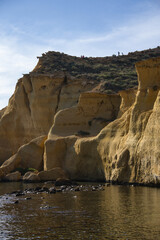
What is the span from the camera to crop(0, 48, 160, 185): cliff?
3506 cm

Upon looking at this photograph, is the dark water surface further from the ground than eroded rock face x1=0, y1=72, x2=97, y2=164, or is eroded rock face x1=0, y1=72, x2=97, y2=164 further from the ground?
eroded rock face x1=0, y1=72, x2=97, y2=164

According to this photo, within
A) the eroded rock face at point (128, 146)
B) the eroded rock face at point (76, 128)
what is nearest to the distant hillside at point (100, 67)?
the eroded rock face at point (76, 128)

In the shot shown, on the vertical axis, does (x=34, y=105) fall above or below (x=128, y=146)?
above

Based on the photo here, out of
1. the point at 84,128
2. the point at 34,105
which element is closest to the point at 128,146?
the point at 84,128

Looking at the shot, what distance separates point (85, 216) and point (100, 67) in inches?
2223

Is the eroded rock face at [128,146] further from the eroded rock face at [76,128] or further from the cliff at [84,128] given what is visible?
the eroded rock face at [76,128]

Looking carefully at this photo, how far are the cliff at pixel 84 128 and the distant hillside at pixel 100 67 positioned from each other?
214 cm

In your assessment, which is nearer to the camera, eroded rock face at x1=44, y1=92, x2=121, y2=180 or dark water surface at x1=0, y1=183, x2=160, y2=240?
dark water surface at x1=0, y1=183, x2=160, y2=240

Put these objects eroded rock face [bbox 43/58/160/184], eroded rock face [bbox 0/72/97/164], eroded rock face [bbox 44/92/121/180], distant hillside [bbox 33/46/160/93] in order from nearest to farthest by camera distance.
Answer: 1. eroded rock face [bbox 43/58/160/184]
2. eroded rock face [bbox 44/92/121/180]
3. eroded rock face [bbox 0/72/97/164]
4. distant hillside [bbox 33/46/160/93]

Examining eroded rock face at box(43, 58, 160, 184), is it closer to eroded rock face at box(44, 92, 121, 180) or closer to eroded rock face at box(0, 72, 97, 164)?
eroded rock face at box(44, 92, 121, 180)

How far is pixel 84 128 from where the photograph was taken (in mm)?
47750

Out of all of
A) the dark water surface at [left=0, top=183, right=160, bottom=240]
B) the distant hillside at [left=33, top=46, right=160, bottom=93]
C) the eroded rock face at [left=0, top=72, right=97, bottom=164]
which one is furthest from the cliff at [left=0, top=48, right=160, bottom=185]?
the dark water surface at [left=0, top=183, right=160, bottom=240]

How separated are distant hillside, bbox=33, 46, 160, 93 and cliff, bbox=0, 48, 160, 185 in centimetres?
214

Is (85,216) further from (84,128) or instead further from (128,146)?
(84,128)
